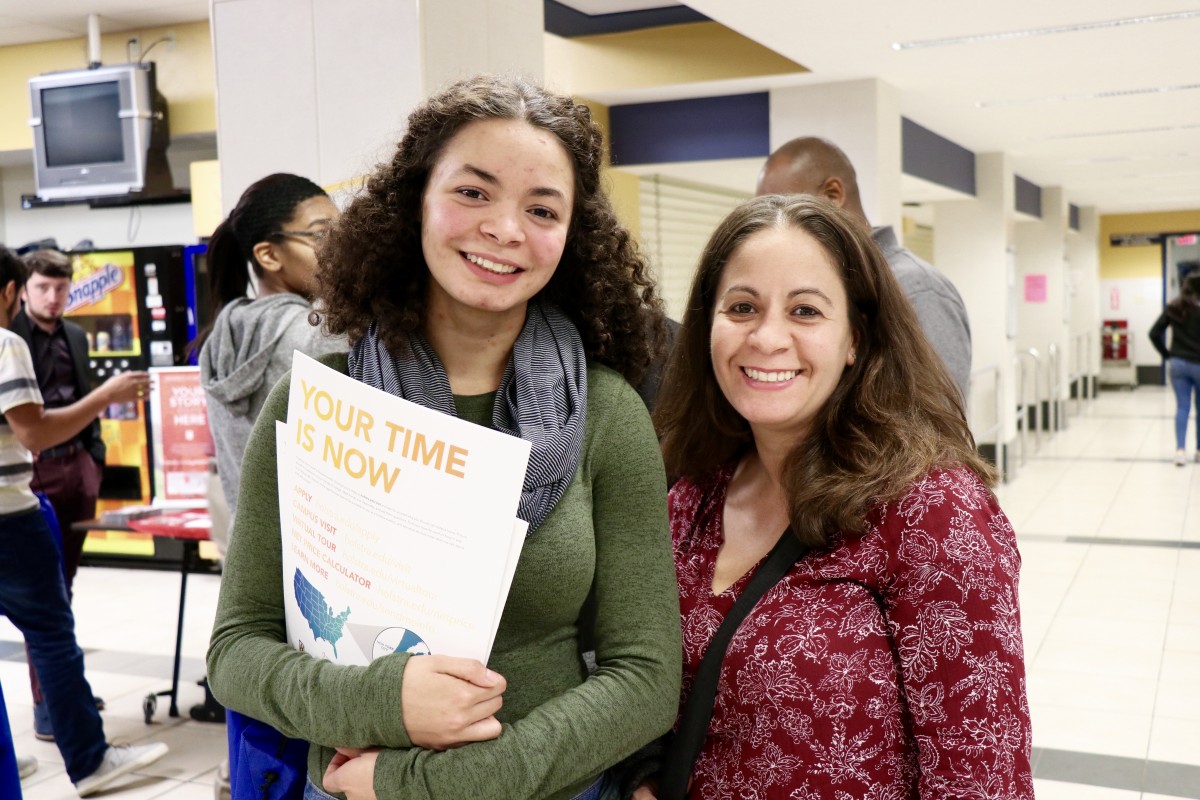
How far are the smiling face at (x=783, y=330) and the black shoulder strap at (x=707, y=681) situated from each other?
0.18 m

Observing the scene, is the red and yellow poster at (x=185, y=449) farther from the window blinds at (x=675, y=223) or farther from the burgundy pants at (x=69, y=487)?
the window blinds at (x=675, y=223)

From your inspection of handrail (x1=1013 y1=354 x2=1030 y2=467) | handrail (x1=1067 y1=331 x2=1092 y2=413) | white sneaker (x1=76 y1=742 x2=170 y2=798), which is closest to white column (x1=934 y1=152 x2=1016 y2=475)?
handrail (x1=1013 y1=354 x2=1030 y2=467)

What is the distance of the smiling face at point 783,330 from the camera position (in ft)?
4.71

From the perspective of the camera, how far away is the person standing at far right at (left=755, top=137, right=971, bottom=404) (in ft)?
9.46

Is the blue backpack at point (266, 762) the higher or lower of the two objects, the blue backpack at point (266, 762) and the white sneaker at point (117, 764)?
the higher

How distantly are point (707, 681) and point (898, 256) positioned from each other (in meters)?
1.89

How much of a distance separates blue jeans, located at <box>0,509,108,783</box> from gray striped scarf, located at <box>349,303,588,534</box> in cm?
270

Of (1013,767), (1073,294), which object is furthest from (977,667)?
(1073,294)

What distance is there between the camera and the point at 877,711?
1309mm

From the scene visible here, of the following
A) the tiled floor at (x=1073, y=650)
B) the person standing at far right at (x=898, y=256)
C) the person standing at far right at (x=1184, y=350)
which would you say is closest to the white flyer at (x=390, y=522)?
the person standing at far right at (x=898, y=256)

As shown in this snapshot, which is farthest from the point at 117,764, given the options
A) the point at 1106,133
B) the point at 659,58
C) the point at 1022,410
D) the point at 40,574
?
the point at 1106,133

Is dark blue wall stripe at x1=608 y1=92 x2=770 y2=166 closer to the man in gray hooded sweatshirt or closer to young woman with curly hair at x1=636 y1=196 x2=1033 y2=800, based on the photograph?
the man in gray hooded sweatshirt

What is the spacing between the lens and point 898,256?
297 cm

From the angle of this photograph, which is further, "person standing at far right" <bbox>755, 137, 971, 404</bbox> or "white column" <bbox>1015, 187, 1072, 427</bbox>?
"white column" <bbox>1015, 187, 1072, 427</bbox>
